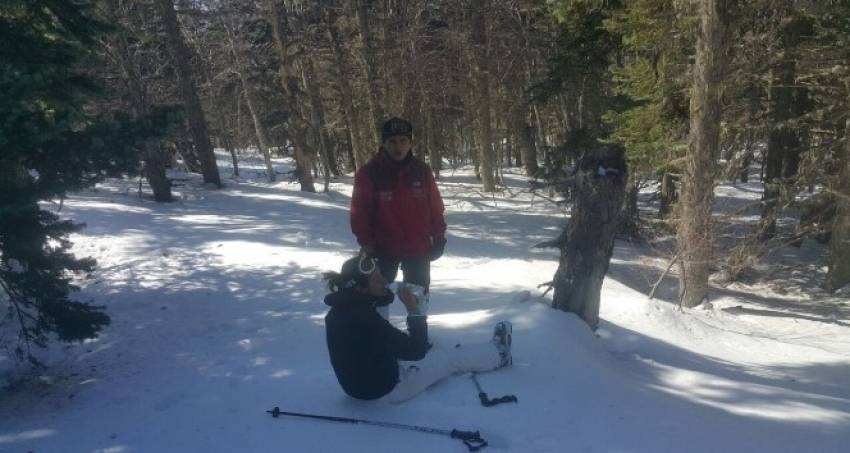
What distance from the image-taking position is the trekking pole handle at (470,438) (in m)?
3.51

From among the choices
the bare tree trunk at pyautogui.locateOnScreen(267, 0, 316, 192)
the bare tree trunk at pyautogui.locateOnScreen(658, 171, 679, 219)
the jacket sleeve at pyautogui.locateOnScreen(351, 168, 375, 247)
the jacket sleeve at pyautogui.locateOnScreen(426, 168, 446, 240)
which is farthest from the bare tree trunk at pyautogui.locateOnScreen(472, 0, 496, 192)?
the jacket sleeve at pyautogui.locateOnScreen(351, 168, 375, 247)

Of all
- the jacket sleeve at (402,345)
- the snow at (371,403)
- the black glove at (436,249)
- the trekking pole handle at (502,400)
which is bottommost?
the snow at (371,403)

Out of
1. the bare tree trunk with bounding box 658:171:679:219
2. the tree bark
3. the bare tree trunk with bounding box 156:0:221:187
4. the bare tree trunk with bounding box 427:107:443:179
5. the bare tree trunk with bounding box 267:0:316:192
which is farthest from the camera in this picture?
the bare tree trunk with bounding box 427:107:443:179

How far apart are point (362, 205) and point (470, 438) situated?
2.00 meters

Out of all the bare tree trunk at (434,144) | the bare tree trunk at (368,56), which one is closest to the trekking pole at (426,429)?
the bare tree trunk at (368,56)

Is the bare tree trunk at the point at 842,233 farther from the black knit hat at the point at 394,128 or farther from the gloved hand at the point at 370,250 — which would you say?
the gloved hand at the point at 370,250

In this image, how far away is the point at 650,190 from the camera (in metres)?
29.5

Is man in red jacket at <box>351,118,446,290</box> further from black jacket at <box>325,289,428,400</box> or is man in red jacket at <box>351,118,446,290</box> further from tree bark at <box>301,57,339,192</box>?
tree bark at <box>301,57,339,192</box>

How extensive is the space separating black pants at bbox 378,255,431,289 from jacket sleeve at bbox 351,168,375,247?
28 centimetres

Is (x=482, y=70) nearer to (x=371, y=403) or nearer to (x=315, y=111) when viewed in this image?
(x=315, y=111)

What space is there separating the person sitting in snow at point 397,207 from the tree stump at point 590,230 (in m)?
1.48

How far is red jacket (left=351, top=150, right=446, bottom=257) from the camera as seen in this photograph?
457cm

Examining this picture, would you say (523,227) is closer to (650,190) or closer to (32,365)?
(32,365)

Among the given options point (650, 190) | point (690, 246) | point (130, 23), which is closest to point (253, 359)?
point (690, 246)
